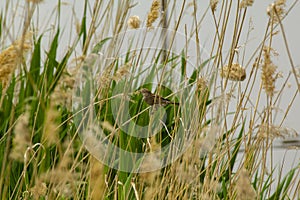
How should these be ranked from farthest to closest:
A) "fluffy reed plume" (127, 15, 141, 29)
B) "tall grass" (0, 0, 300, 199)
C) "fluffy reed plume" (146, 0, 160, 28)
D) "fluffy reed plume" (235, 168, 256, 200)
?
"fluffy reed plume" (127, 15, 141, 29), "fluffy reed plume" (146, 0, 160, 28), "tall grass" (0, 0, 300, 199), "fluffy reed plume" (235, 168, 256, 200)

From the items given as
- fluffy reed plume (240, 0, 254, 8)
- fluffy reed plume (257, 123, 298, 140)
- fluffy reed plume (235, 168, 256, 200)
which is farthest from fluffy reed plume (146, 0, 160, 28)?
fluffy reed plume (235, 168, 256, 200)

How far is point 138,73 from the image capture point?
69.1 inches

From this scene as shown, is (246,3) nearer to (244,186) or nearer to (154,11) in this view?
(154,11)

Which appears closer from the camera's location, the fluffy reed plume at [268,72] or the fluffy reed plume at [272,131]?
the fluffy reed plume at [268,72]

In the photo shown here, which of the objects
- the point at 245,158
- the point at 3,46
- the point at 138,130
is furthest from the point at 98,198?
the point at 3,46

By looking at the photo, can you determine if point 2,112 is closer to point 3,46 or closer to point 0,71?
point 3,46

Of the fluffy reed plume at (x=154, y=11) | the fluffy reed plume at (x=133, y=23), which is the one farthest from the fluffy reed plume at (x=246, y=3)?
the fluffy reed plume at (x=133, y=23)

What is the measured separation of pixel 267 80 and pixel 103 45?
873 millimetres

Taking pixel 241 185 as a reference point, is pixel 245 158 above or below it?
below

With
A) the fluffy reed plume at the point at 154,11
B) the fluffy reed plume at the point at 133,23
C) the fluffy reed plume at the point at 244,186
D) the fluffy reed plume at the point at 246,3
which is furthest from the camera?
the fluffy reed plume at the point at 133,23

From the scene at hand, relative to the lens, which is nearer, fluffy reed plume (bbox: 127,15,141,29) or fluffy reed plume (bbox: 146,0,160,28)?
fluffy reed plume (bbox: 146,0,160,28)

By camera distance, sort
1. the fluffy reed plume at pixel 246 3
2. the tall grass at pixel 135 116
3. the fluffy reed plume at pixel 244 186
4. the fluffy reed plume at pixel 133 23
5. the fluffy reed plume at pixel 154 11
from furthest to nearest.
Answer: the fluffy reed plume at pixel 133 23, the fluffy reed plume at pixel 154 11, the fluffy reed plume at pixel 246 3, the tall grass at pixel 135 116, the fluffy reed plume at pixel 244 186

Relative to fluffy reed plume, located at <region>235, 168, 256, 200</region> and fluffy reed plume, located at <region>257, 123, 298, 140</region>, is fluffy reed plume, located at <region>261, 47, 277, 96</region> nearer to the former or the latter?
fluffy reed plume, located at <region>257, 123, 298, 140</region>

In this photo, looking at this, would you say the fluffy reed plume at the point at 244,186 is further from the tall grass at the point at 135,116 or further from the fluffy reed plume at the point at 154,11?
the fluffy reed plume at the point at 154,11
